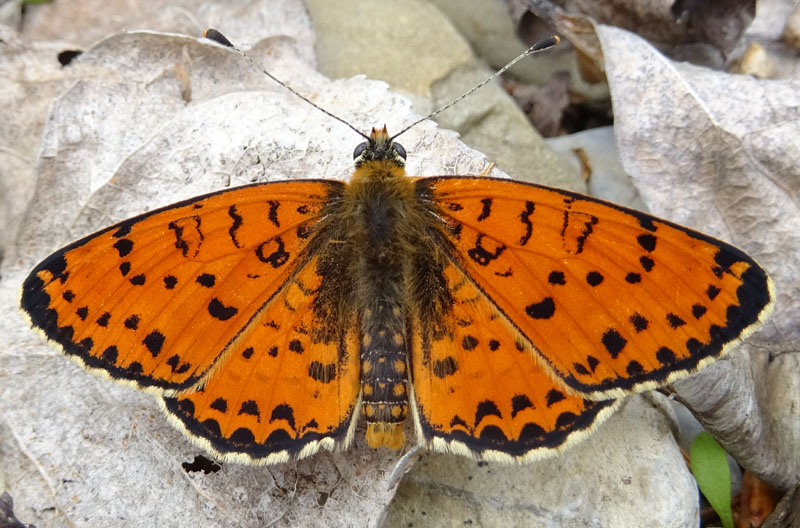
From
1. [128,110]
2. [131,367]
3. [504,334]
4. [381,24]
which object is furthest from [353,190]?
[381,24]

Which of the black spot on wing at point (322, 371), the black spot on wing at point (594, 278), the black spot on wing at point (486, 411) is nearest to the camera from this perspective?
the black spot on wing at point (594, 278)

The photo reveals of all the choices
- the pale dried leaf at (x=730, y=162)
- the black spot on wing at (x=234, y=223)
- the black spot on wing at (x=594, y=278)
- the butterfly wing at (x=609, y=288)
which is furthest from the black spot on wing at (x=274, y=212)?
the pale dried leaf at (x=730, y=162)

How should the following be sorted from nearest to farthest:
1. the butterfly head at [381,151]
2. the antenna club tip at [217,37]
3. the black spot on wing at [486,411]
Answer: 1. the black spot on wing at [486,411]
2. the butterfly head at [381,151]
3. the antenna club tip at [217,37]

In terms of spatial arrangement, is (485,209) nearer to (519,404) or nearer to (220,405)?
(519,404)

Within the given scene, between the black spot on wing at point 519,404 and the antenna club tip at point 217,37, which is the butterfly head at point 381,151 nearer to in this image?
the antenna club tip at point 217,37

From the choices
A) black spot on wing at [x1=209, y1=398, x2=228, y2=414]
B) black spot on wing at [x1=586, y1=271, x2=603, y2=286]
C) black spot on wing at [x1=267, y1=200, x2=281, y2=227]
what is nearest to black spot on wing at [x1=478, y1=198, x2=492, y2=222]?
black spot on wing at [x1=586, y1=271, x2=603, y2=286]

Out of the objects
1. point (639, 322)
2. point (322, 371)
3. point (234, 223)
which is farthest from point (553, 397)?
point (234, 223)

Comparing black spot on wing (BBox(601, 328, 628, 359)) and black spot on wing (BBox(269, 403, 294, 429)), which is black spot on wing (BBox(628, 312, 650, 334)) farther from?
black spot on wing (BBox(269, 403, 294, 429))

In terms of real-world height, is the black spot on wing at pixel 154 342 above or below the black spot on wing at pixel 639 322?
below
